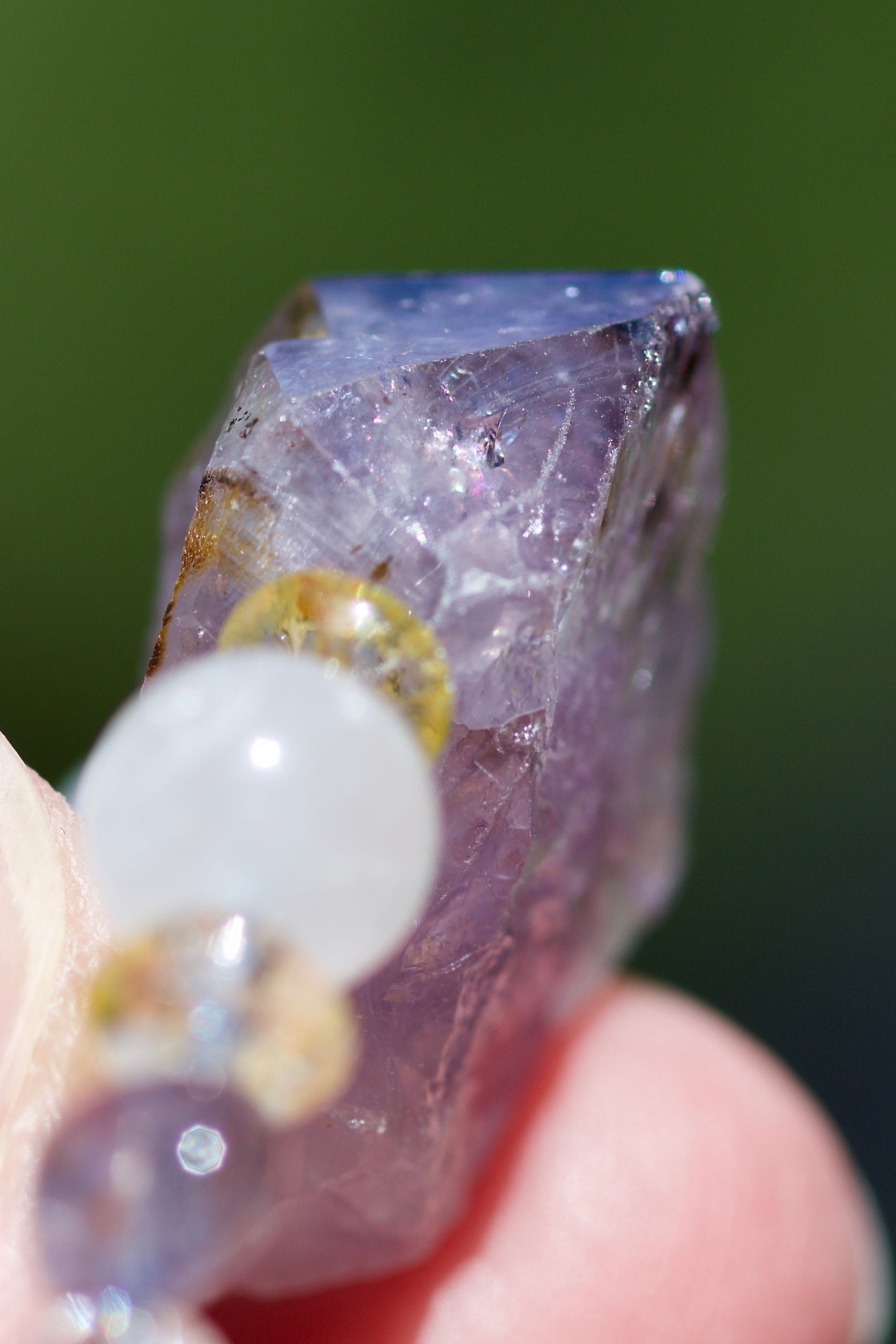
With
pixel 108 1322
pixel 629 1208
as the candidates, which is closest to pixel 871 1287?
pixel 629 1208

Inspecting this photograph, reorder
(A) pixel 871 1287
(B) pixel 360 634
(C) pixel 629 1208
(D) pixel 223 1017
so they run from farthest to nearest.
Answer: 1. (A) pixel 871 1287
2. (C) pixel 629 1208
3. (B) pixel 360 634
4. (D) pixel 223 1017

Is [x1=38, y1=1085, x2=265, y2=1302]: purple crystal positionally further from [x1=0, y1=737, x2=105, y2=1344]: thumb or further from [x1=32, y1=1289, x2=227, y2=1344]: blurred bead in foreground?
[x1=0, y1=737, x2=105, y2=1344]: thumb

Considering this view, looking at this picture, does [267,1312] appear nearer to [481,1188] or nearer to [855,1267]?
[481,1188]

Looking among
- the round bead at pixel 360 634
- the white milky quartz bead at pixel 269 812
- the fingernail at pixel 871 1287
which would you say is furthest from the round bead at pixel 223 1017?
the fingernail at pixel 871 1287

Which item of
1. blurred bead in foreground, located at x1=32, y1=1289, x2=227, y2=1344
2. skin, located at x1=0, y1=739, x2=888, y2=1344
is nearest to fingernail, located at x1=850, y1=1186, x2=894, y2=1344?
skin, located at x1=0, y1=739, x2=888, y2=1344

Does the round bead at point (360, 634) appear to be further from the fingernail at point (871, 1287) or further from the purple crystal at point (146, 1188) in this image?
the fingernail at point (871, 1287)

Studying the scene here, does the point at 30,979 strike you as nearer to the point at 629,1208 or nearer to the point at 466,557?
the point at 466,557

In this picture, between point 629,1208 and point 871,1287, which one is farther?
point 871,1287
